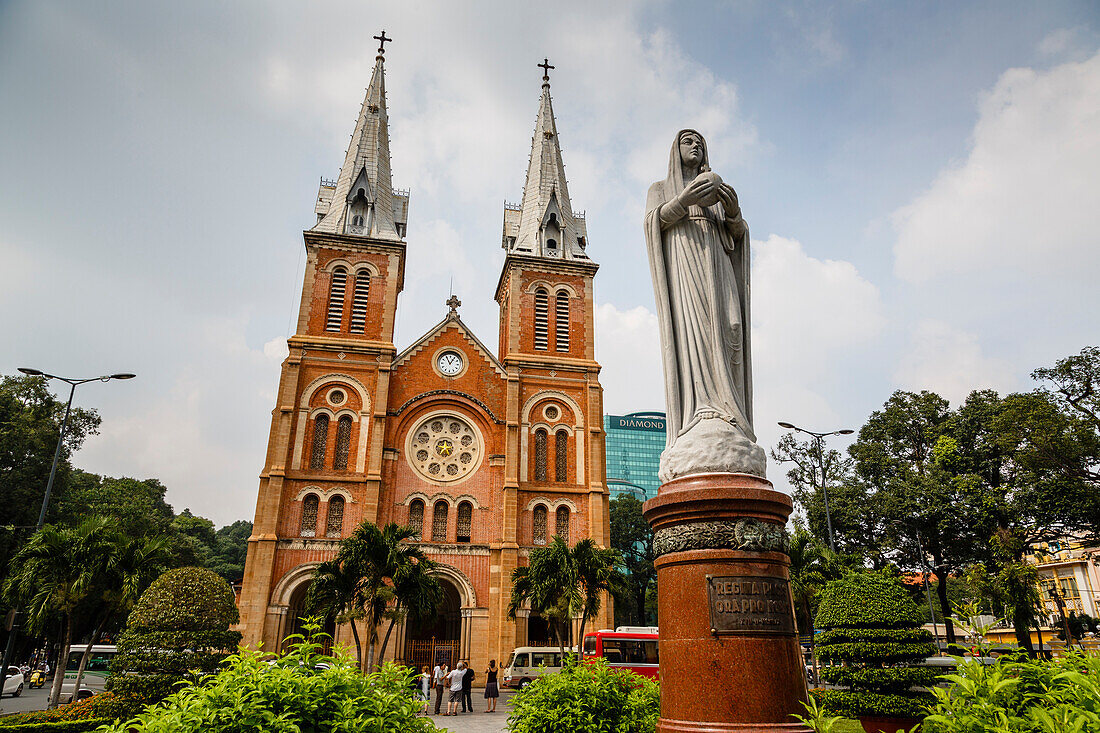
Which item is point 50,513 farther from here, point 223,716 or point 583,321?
point 223,716

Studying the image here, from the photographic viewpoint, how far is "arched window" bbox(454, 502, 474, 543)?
1073 inches

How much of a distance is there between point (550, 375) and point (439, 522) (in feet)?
25.2

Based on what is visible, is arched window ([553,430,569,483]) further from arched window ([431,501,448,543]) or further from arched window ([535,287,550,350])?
arched window ([431,501,448,543])

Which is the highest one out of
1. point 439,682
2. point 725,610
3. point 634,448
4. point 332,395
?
point 634,448

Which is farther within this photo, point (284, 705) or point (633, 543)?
point (633, 543)

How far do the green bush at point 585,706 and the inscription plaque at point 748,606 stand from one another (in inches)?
52.4

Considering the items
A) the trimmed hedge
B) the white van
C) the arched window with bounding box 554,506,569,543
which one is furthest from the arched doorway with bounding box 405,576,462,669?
the trimmed hedge

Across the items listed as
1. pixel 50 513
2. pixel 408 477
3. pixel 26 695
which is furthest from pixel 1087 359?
pixel 50 513

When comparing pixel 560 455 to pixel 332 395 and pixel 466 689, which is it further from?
pixel 466 689

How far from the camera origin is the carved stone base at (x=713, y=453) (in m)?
5.26

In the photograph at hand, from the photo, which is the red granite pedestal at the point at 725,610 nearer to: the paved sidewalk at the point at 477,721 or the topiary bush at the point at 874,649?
the topiary bush at the point at 874,649

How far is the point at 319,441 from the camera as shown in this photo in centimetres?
2750

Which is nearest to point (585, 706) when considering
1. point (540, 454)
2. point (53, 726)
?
point (53, 726)

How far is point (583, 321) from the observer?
31719 mm
